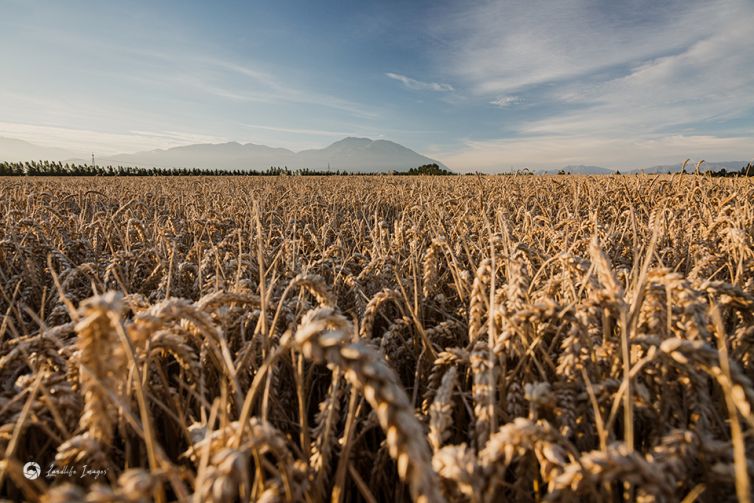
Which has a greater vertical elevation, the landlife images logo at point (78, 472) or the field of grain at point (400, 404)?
the field of grain at point (400, 404)

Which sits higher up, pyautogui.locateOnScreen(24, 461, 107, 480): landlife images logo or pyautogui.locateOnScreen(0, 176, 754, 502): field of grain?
pyautogui.locateOnScreen(0, 176, 754, 502): field of grain

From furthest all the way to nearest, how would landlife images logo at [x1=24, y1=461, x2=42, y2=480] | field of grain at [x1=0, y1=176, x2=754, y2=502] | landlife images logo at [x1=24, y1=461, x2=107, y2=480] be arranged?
landlife images logo at [x1=24, y1=461, x2=42, y2=480] < landlife images logo at [x1=24, y1=461, x2=107, y2=480] < field of grain at [x1=0, y1=176, x2=754, y2=502]

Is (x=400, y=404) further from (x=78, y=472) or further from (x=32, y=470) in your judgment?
(x=32, y=470)

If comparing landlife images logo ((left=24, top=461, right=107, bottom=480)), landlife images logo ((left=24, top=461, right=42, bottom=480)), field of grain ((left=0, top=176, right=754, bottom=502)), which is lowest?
landlife images logo ((left=24, top=461, right=42, bottom=480))

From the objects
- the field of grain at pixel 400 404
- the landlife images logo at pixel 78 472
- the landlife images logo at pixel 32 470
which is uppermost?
the field of grain at pixel 400 404

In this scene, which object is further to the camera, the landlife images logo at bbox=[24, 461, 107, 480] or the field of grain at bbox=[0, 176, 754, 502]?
the landlife images logo at bbox=[24, 461, 107, 480]

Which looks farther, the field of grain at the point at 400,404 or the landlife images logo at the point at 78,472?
the landlife images logo at the point at 78,472

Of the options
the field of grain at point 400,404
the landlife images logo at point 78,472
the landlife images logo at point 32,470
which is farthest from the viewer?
the landlife images logo at point 32,470

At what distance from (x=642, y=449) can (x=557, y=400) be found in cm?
40

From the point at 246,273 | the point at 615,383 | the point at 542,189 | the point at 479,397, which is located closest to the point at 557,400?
the point at 615,383

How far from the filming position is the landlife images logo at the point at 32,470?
135 centimetres

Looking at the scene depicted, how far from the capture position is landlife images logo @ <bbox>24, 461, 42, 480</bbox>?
1.35 meters

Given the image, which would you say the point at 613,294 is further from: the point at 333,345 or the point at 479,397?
the point at 333,345

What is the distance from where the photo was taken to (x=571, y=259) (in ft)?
5.38
